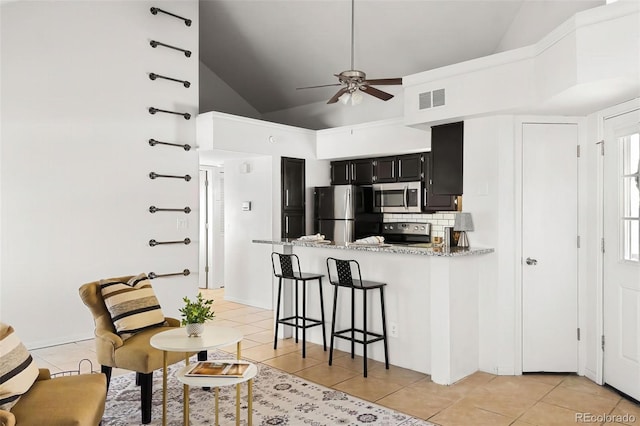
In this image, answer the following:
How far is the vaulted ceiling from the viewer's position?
18.5 ft

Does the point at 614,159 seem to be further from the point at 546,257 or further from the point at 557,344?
the point at 557,344

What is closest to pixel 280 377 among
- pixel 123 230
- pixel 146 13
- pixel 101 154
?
pixel 123 230

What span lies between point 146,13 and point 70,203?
7.99 feet

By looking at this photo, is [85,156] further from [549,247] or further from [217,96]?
[549,247]

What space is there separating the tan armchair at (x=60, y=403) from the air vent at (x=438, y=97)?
11.8 ft

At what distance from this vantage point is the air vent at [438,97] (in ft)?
14.8

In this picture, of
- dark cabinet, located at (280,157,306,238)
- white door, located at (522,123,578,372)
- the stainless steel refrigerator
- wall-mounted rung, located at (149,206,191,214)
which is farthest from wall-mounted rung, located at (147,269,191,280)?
white door, located at (522,123,578,372)

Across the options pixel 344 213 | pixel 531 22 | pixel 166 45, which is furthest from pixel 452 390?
pixel 166 45

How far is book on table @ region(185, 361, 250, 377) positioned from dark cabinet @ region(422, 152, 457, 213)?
13.8ft

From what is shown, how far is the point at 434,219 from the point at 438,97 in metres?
2.94

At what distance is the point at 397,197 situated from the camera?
23.6 feet

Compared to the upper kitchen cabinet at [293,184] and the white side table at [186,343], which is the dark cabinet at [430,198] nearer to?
the upper kitchen cabinet at [293,184]

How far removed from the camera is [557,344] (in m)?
4.18

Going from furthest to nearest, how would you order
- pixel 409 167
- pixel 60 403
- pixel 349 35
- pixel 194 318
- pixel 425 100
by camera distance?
1. pixel 409 167
2. pixel 349 35
3. pixel 425 100
4. pixel 194 318
5. pixel 60 403
